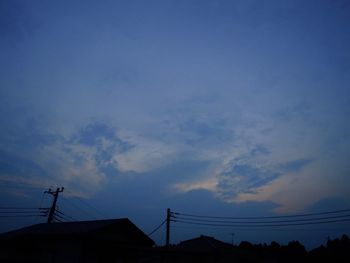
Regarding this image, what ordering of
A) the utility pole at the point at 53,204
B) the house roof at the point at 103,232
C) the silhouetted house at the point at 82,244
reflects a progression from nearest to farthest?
the silhouetted house at the point at 82,244, the house roof at the point at 103,232, the utility pole at the point at 53,204

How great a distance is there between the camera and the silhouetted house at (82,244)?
22.1 meters

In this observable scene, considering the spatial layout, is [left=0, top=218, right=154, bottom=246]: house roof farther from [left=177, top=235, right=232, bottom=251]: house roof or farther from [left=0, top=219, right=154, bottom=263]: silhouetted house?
[left=177, top=235, right=232, bottom=251]: house roof

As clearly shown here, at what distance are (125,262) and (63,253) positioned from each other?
589 cm

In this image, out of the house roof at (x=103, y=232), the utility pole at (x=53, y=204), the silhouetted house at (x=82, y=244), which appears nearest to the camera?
the silhouetted house at (x=82, y=244)

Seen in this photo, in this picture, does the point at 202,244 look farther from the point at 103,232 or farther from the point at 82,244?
the point at 82,244

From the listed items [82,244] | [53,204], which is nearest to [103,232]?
[82,244]

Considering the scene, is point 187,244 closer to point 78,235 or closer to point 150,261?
point 150,261

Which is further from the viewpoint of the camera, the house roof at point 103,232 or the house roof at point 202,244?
the house roof at point 202,244

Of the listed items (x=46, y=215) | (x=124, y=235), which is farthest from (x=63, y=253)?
(x=46, y=215)

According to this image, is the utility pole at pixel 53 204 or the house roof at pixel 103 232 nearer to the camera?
the house roof at pixel 103 232

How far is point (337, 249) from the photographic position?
1864 inches

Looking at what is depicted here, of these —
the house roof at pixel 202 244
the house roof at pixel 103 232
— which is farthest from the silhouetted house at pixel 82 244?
the house roof at pixel 202 244

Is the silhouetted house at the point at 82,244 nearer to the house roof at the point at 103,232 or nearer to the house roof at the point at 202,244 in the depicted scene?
the house roof at the point at 103,232

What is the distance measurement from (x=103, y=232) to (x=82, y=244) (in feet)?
7.56
